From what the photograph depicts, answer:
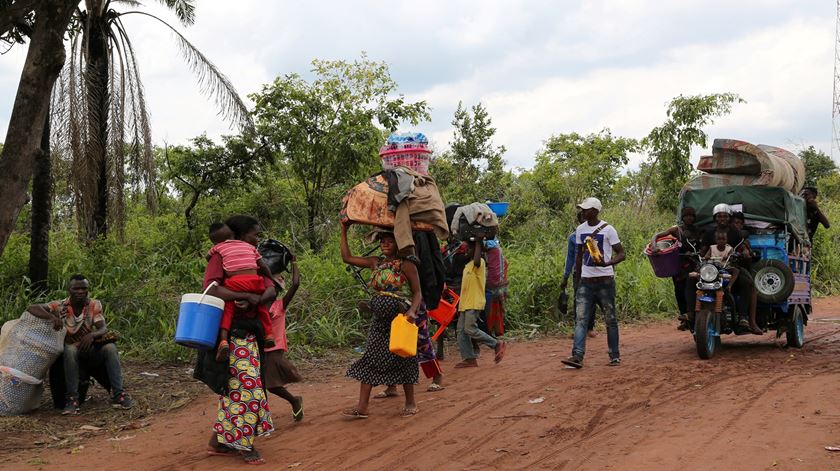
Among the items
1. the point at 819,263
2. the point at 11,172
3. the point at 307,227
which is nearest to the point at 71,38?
the point at 307,227

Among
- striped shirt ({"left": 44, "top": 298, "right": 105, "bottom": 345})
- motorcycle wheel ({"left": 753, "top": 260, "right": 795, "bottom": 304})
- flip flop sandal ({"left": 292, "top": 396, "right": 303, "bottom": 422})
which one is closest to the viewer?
flip flop sandal ({"left": 292, "top": 396, "right": 303, "bottom": 422})

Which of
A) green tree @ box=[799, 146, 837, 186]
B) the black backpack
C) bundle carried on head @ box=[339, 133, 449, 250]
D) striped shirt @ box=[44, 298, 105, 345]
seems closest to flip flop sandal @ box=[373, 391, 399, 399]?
the black backpack

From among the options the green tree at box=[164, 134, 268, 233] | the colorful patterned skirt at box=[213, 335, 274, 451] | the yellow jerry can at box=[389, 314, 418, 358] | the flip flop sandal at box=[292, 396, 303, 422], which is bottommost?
the flip flop sandal at box=[292, 396, 303, 422]

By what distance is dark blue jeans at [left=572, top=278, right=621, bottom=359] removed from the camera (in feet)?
27.0

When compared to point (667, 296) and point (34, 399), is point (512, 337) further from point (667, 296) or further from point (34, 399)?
point (34, 399)

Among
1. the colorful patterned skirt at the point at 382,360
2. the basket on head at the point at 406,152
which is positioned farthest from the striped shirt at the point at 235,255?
the basket on head at the point at 406,152

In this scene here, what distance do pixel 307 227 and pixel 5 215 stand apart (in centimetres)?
744

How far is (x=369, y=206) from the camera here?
6.14 meters

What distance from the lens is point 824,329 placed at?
1091 centimetres

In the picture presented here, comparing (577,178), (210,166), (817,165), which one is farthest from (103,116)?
(817,165)

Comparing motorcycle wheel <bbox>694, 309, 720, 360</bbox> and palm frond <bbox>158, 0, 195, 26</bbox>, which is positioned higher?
palm frond <bbox>158, 0, 195, 26</bbox>

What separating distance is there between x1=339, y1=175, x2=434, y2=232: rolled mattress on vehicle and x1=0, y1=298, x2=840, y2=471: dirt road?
159 cm

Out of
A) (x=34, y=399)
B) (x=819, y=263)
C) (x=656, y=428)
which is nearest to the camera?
(x=656, y=428)

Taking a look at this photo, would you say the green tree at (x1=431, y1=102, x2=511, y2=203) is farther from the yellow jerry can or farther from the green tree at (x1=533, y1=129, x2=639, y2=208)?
the yellow jerry can
